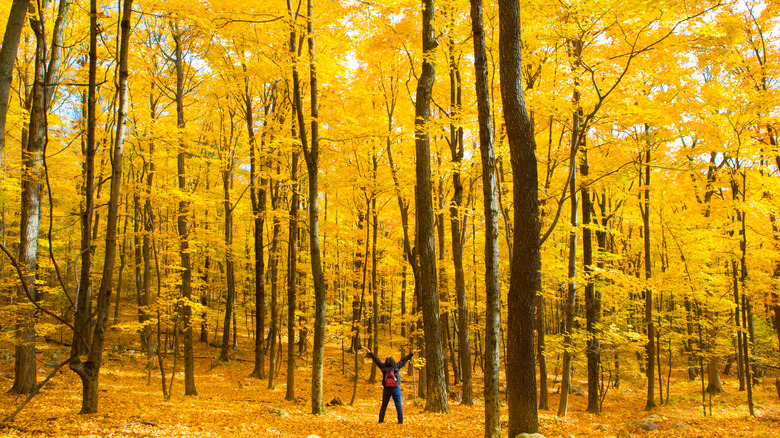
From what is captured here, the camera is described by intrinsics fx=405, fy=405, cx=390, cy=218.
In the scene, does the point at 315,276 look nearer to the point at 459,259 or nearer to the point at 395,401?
the point at 395,401

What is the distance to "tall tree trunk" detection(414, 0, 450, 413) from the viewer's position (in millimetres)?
8461

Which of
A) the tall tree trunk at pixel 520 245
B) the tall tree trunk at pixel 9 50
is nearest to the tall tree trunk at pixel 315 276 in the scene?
the tall tree trunk at pixel 520 245

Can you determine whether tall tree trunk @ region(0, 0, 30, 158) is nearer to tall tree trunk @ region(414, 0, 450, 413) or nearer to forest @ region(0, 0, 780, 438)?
forest @ region(0, 0, 780, 438)

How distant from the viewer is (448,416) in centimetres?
831

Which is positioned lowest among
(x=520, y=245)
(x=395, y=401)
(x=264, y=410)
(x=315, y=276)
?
(x=264, y=410)

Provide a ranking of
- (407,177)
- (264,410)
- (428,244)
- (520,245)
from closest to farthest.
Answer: (520,245), (264,410), (428,244), (407,177)

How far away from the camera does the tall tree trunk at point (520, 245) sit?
5371 millimetres

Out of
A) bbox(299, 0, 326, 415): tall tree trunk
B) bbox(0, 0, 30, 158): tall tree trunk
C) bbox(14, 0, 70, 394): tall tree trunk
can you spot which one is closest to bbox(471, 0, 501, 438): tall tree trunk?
bbox(299, 0, 326, 415): tall tree trunk

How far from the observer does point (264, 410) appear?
864 cm

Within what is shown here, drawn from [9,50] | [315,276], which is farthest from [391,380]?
[9,50]

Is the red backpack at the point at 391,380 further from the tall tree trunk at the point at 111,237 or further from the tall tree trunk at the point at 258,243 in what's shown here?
the tall tree trunk at the point at 258,243

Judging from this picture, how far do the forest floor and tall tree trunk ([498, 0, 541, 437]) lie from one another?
6.17 feet

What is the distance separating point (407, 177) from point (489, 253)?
5.75 m

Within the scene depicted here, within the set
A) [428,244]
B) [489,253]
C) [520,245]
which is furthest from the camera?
[428,244]
